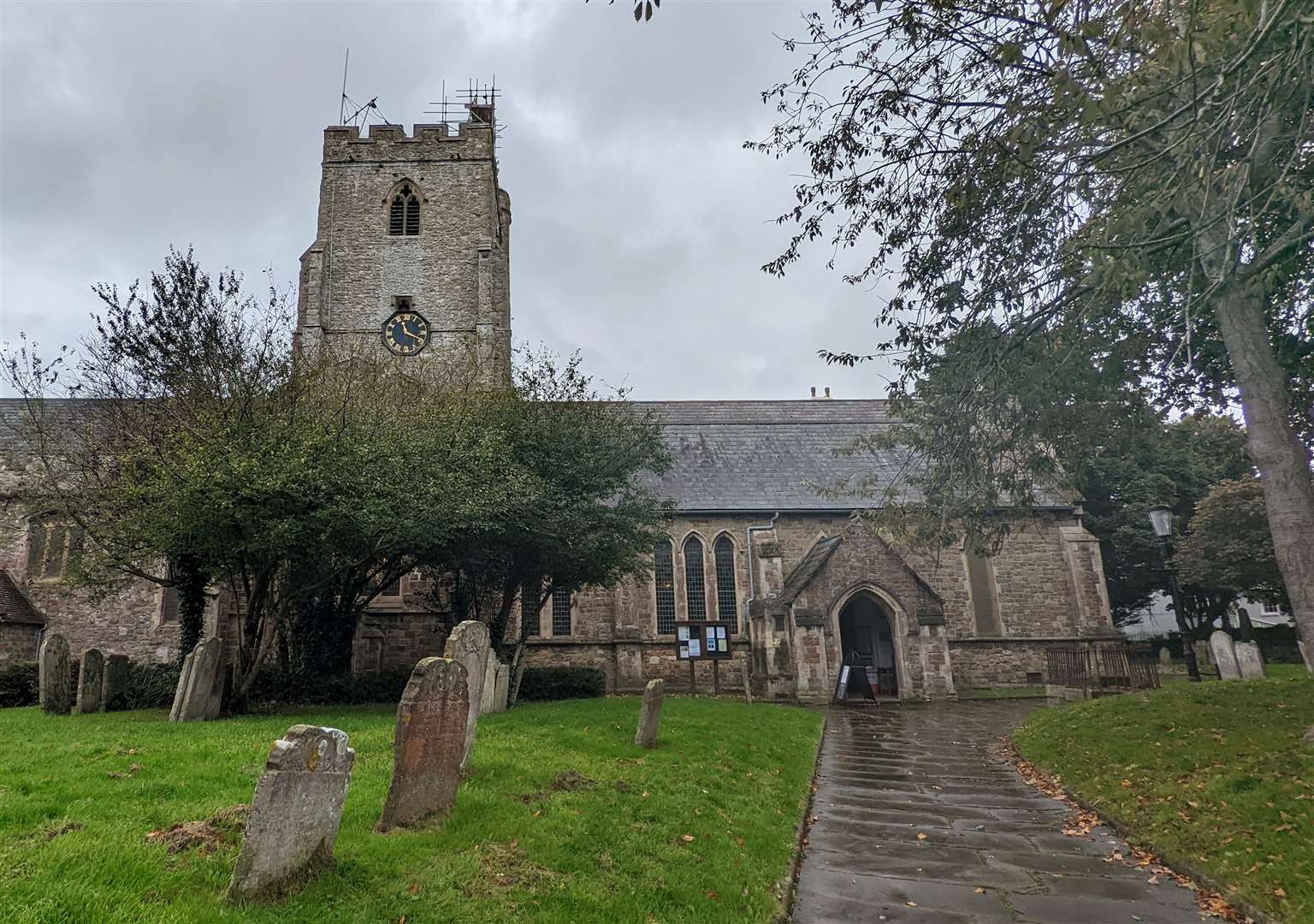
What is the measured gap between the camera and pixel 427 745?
586cm

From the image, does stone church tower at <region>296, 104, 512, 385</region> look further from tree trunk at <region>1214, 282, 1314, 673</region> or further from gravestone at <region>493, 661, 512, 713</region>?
tree trunk at <region>1214, 282, 1314, 673</region>

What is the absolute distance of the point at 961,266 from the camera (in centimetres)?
1009

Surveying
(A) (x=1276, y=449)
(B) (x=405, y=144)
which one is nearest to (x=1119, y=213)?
(A) (x=1276, y=449)

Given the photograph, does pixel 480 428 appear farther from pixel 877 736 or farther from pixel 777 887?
pixel 777 887

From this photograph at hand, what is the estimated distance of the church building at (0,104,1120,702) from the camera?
21109 mm

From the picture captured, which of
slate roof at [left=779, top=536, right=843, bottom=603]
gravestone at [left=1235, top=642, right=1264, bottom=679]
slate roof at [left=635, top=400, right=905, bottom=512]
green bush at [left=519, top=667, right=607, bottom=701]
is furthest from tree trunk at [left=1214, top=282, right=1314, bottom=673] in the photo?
slate roof at [left=635, top=400, right=905, bottom=512]

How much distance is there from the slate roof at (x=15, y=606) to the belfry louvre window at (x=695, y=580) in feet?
61.6

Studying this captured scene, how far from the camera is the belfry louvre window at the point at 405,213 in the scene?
95.9 feet

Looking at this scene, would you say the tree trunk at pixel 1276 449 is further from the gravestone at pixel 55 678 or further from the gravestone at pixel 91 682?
the gravestone at pixel 55 678

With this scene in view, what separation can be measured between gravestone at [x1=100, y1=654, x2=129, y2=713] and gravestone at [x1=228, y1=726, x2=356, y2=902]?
11.6m

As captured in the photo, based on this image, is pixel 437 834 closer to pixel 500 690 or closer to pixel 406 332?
pixel 500 690

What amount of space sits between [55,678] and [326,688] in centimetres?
482

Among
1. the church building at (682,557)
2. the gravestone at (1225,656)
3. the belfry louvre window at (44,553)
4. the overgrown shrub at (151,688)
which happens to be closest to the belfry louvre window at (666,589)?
the church building at (682,557)

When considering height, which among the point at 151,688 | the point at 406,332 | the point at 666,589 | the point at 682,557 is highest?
the point at 406,332
